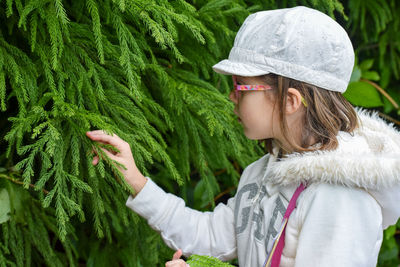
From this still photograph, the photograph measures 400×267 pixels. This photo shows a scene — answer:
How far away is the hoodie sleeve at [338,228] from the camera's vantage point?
124 centimetres

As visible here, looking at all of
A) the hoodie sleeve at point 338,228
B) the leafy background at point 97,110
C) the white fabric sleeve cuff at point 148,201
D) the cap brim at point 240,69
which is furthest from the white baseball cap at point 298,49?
the white fabric sleeve cuff at point 148,201

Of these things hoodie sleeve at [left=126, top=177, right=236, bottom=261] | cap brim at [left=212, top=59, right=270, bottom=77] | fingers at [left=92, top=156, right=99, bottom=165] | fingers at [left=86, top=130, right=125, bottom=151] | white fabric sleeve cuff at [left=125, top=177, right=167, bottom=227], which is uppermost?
cap brim at [left=212, top=59, right=270, bottom=77]

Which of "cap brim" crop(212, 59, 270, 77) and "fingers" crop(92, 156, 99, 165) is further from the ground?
"cap brim" crop(212, 59, 270, 77)

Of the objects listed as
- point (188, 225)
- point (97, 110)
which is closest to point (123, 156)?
point (97, 110)

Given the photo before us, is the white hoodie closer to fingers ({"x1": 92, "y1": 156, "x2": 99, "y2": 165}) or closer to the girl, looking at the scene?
the girl

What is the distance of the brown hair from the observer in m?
1.40

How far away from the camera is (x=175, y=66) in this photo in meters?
1.88

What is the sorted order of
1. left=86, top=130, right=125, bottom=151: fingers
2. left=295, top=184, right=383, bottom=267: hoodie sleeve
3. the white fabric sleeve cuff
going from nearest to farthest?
left=295, top=184, right=383, bottom=267: hoodie sleeve < left=86, top=130, right=125, bottom=151: fingers < the white fabric sleeve cuff

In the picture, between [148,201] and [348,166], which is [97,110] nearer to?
[148,201]

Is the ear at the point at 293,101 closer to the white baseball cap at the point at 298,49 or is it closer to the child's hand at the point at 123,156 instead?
the white baseball cap at the point at 298,49

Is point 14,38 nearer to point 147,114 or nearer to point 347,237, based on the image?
point 147,114

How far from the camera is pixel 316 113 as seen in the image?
4.66 feet

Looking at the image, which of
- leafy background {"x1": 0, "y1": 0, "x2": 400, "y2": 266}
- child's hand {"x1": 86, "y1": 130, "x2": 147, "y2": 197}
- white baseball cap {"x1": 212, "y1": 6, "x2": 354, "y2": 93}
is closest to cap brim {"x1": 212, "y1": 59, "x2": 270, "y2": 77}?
white baseball cap {"x1": 212, "y1": 6, "x2": 354, "y2": 93}

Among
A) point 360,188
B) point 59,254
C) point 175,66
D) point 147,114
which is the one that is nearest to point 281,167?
point 360,188
